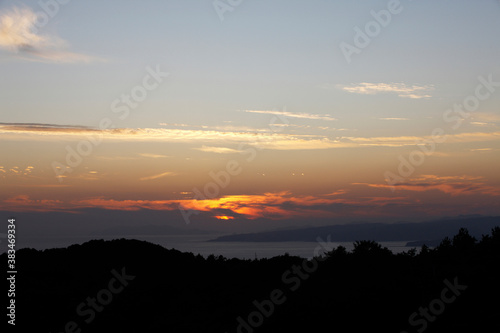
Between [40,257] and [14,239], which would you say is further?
[40,257]

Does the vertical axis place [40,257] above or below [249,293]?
above

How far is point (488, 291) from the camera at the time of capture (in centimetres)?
2822

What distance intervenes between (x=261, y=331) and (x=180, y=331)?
3.60 m

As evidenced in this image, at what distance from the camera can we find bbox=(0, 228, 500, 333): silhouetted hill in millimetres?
25141

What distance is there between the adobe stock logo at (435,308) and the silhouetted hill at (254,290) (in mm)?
51

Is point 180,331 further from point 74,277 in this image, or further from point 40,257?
point 40,257

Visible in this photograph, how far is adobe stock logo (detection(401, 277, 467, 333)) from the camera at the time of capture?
24703 mm

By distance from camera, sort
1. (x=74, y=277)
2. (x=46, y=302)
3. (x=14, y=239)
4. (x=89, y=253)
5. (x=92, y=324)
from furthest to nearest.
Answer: (x=89, y=253), (x=74, y=277), (x=46, y=302), (x=92, y=324), (x=14, y=239)

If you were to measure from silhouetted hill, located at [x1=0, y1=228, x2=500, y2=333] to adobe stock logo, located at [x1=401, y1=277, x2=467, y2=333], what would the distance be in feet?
0.17

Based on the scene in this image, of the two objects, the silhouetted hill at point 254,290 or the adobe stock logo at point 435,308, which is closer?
the adobe stock logo at point 435,308

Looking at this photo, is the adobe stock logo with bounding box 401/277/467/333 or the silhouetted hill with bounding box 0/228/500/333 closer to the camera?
the adobe stock logo with bounding box 401/277/467/333

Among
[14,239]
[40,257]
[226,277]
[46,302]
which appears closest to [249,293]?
[226,277]

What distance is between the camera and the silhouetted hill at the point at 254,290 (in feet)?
82.5

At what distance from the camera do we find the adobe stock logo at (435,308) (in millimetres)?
24703
